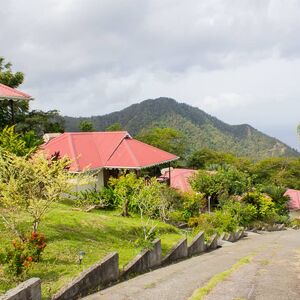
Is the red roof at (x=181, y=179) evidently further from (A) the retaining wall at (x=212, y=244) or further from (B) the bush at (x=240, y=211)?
(A) the retaining wall at (x=212, y=244)

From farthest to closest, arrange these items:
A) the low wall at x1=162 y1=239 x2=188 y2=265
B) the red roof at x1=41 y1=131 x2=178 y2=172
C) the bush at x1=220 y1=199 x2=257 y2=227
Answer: the bush at x1=220 y1=199 x2=257 y2=227 < the red roof at x1=41 y1=131 x2=178 y2=172 < the low wall at x1=162 y1=239 x2=188 y2=265

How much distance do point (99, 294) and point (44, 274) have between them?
1.81m

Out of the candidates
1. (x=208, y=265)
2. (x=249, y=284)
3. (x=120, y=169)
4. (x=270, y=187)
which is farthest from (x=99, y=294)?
(x=270, y=187)

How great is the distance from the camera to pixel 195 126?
153 m

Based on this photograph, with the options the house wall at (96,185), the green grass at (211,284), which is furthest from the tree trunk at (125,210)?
the green grass at (211,284)

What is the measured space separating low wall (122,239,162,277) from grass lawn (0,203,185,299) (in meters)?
0.55

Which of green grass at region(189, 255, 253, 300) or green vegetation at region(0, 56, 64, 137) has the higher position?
green vegetation at region(0, 56, 64, 137)

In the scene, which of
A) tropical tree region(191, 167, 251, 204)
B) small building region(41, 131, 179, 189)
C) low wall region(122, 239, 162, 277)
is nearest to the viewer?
low wall region(122, 239, 162, 277)

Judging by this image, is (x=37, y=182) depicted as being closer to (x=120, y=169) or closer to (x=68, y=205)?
(x=68, y=205)

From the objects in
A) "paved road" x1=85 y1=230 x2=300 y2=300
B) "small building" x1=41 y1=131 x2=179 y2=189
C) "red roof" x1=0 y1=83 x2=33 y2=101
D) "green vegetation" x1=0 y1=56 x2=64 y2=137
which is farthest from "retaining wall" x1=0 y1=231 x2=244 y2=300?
"green vegetation" x1=0 y1=56 x2=64 y2=137

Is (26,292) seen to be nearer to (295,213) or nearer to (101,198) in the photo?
(101,198)

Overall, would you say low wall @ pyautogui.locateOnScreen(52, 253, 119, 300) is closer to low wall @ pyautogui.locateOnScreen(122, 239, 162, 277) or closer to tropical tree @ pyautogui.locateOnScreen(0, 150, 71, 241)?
low wall @ pyautogui.locateOnScreen(122, 239, 162, 277)

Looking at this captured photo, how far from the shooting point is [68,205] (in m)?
25.0

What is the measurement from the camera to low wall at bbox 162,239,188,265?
1545 cm
